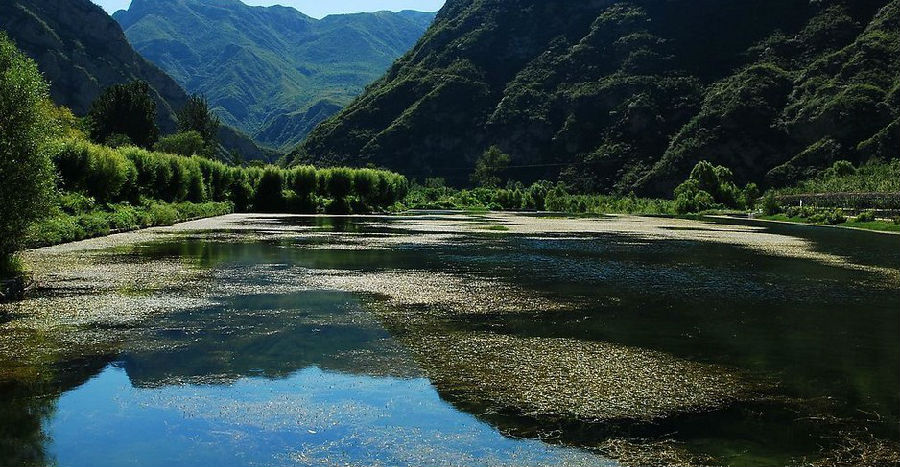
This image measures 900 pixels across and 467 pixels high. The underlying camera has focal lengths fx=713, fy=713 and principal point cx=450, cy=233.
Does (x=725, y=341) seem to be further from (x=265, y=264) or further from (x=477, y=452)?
(x=265, y=264)

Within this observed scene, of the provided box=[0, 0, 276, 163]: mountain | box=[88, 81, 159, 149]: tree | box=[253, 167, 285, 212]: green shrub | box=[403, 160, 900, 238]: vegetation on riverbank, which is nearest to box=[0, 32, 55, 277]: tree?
box=[403, 160, 900, 238]: vegetation on riverbank

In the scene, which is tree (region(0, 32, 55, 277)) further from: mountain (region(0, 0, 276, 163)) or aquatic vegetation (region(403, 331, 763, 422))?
mountain (region(0, 0, 276, 163))

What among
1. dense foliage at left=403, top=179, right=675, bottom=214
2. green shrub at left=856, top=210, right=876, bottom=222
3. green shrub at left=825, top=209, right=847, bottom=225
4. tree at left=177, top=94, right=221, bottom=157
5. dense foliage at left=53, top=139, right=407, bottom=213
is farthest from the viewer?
tree at left=177, top=94, right=221, bottom=157

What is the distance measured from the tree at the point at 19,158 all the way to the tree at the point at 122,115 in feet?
367

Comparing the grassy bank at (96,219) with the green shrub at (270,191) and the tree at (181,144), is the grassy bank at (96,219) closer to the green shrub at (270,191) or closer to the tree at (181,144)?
the green shrub at (270,191)

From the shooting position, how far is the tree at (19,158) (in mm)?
21031

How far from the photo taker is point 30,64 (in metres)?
22.8

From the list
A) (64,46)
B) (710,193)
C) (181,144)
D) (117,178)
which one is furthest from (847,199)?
(64,46)

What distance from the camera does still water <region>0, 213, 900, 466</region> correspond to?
937cm

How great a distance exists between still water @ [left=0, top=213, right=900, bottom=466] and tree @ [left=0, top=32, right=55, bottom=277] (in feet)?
7.16

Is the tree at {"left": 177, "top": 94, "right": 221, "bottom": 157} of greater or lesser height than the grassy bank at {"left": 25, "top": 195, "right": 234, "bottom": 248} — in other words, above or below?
above

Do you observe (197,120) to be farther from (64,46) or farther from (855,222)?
(855,222)

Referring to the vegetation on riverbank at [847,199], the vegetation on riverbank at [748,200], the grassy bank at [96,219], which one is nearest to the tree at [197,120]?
the vegetation on riverbank at [748,200]

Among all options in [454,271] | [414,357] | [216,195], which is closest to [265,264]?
[454,271]
